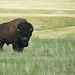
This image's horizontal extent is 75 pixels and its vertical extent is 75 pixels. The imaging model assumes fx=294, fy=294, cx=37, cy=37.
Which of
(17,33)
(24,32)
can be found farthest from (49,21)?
(24,32)

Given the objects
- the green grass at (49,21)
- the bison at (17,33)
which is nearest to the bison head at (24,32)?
the bison at (17,33)

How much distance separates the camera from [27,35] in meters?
11.5

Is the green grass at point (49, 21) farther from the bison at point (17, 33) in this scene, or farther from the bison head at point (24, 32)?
the bison head at point (24, 32)

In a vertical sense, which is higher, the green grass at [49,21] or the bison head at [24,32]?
the bison head at [24,32]

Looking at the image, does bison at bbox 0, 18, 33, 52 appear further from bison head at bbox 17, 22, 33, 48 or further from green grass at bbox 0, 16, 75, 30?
green grass at bbox 0, 16, 75, 30

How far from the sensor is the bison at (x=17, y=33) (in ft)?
38.0

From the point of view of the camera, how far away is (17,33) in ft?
39.8

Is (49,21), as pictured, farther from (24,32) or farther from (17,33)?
(24,32)

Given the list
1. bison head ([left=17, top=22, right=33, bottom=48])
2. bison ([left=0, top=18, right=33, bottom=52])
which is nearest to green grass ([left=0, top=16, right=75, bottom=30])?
bison ([left=0, top=18, right=33, bottom=52])

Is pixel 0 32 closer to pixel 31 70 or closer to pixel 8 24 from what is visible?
pixel 8 24

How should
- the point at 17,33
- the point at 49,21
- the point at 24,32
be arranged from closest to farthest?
1. the point at 24,32
2. the point at 17,33
3. the point at 49,21

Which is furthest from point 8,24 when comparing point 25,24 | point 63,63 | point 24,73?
point 24,73

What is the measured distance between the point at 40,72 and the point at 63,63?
126 cm

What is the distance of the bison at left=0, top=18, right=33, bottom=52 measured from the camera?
11.6 m
